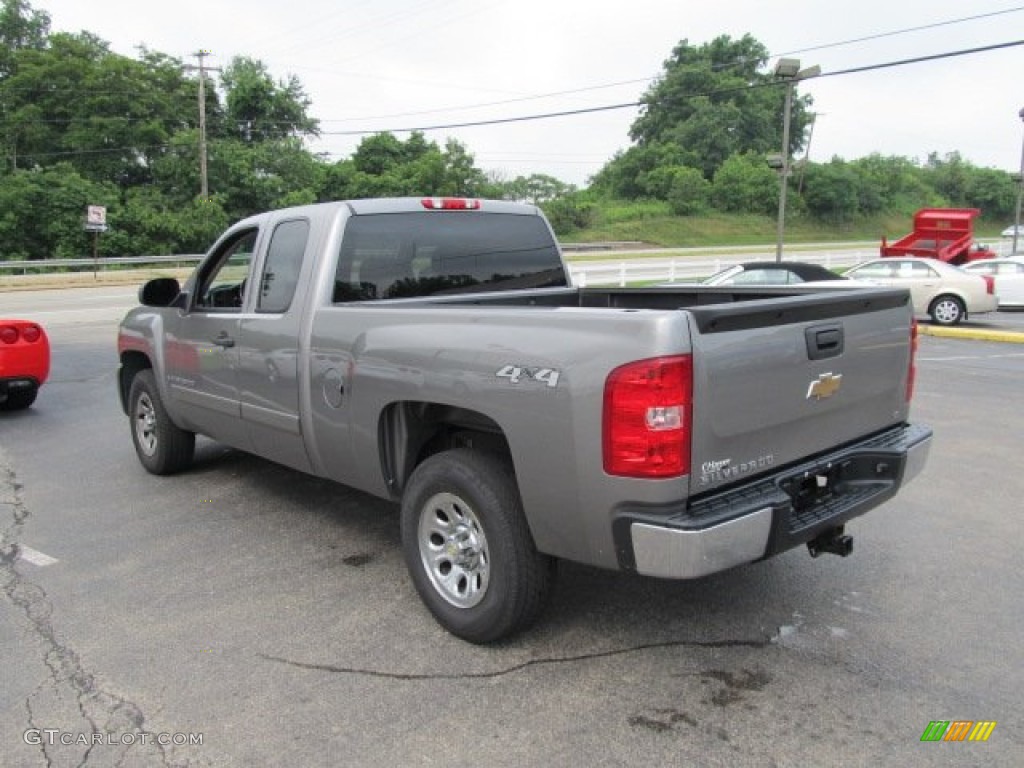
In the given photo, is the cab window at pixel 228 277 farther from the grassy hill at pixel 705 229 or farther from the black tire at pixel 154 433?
the grassy hill at pixel 705 229

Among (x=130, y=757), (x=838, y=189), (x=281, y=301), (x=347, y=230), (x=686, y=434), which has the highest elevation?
(x=838, y=189)

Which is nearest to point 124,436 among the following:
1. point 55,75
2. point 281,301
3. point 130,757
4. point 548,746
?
point 281,301

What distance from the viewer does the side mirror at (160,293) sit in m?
5.84

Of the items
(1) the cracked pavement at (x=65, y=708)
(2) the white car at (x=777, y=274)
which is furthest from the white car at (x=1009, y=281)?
(1) the cracked pavement at (x=65, y=708)

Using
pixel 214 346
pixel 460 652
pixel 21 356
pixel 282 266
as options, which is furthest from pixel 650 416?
pixel 21 356

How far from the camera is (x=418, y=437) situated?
392cm

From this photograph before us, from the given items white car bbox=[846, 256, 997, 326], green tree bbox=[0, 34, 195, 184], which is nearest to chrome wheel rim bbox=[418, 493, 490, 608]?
white car bbox=[846, 256, 997, 326]

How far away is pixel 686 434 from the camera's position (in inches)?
113

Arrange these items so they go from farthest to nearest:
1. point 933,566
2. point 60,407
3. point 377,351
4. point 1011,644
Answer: point 60,407 → point 933,566 → point 377,351 → point 1011,644

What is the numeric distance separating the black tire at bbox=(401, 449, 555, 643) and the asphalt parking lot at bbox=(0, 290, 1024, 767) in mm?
168

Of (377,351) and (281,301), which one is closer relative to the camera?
(377,351)

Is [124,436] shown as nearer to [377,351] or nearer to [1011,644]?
[377,351]

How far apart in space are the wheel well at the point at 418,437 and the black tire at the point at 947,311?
624 inches

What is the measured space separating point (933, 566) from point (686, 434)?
2337 mm
